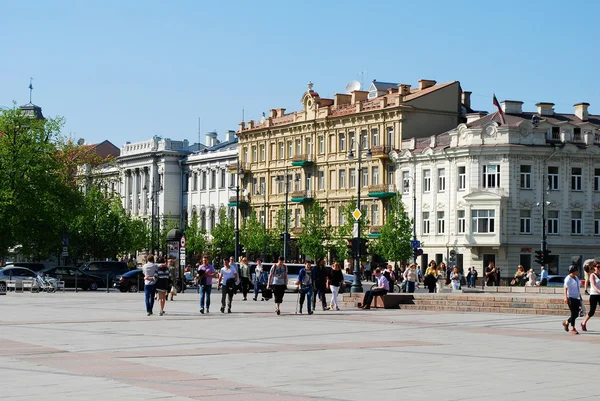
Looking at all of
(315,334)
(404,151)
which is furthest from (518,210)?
(315,334)

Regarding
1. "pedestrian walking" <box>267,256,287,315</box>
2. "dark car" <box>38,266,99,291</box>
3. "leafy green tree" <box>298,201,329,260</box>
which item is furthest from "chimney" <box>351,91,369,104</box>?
"pedestrian walking" <box>267,256,287,315</box>

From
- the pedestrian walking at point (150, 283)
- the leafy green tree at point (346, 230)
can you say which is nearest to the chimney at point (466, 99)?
the leafy green tree at point (346, 230)

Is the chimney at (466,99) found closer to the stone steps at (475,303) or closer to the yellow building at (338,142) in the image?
the yellow building at (338,142)

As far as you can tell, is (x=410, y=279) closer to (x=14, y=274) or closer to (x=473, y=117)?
(x=14, y=274)

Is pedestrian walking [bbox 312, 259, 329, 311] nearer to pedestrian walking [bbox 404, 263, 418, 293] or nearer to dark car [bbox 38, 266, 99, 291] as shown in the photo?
pedestrian walking [bbox 404, 263, 418, 293]

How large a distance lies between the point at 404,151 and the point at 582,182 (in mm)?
13405

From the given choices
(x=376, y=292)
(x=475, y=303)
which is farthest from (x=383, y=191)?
(x=475, y=303)

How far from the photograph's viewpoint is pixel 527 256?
81.6 metres

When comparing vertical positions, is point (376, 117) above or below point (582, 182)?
above

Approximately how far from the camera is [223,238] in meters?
103

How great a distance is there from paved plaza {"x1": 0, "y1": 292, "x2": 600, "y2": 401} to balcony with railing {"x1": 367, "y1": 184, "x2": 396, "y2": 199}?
188 ft

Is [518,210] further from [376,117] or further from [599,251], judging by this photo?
[376,117]

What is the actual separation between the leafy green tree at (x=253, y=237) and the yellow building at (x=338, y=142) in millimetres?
2473

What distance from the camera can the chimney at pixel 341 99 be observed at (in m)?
99.1
